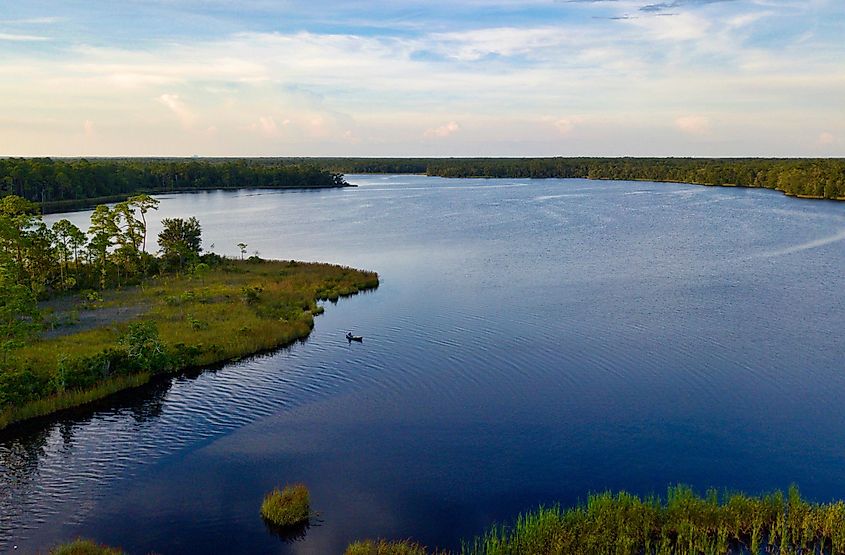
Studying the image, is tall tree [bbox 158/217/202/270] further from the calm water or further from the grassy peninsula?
the calm water

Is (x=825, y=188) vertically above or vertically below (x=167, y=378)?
above

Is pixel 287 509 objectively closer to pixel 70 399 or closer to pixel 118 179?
pixel 70 399

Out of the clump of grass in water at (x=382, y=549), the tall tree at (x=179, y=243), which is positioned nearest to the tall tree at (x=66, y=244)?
the tall tree at (x=179, y=243)

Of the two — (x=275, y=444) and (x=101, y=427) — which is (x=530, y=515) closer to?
(x=275, y=444)

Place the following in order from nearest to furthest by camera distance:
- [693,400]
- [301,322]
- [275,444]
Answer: [275,444]
[693,400]
[301,322]

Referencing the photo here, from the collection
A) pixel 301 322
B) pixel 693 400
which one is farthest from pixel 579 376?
pixel 301 322

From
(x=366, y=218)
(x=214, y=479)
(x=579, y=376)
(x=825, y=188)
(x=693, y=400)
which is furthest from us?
(x=825, y=188)

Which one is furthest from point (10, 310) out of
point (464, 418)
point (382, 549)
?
point (382, 549)
